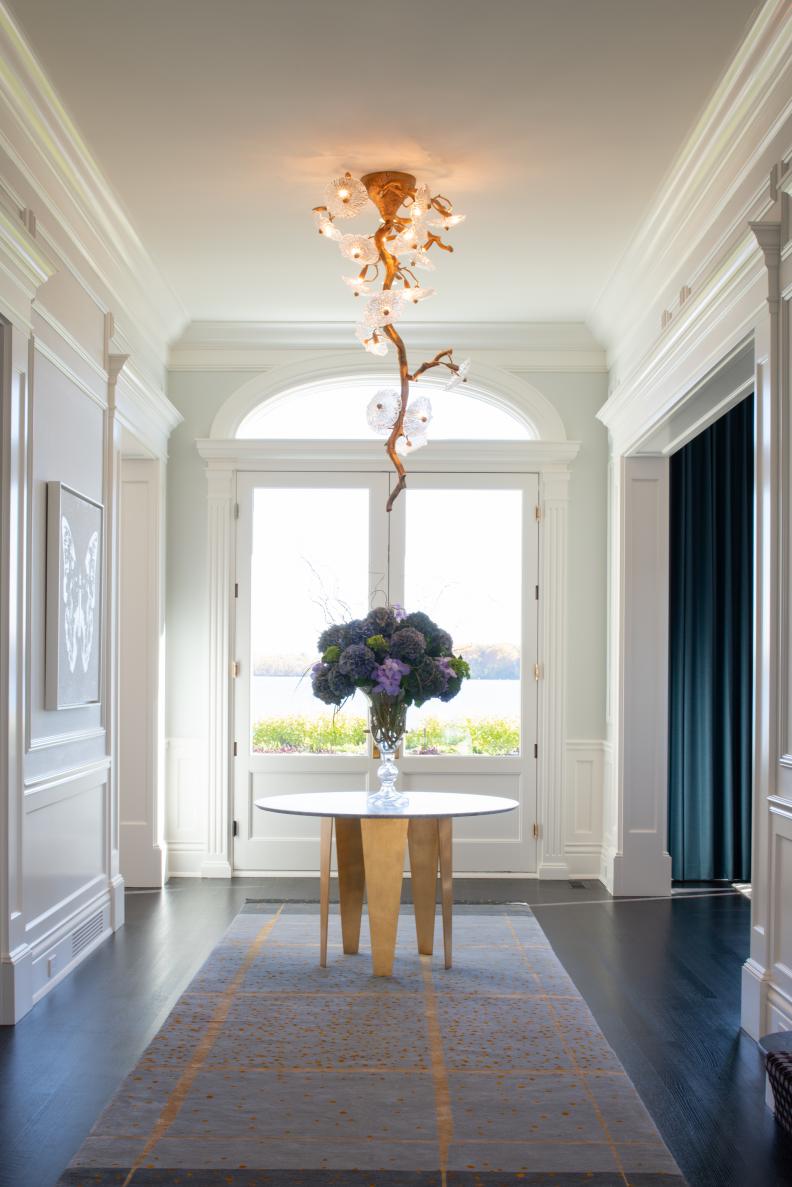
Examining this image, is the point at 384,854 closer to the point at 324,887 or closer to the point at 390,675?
the point at 324,887

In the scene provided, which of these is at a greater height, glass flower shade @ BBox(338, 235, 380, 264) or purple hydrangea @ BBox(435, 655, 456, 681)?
glass flower shade @ BBox(338, 235, 380, 264)

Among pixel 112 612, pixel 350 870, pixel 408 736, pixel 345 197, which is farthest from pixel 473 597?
pixel 345 197

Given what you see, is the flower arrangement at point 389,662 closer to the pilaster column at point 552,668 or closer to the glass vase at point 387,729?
the glass vase at point 387,729

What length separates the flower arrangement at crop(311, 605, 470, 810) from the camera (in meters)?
4.52

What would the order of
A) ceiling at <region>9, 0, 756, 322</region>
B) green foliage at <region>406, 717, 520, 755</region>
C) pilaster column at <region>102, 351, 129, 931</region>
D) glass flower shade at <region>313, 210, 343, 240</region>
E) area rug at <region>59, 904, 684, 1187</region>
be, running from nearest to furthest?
1. area rug at <region>59, 904, 684, 1187</region>
2. ceiling at <region>9, 0, 756, 322</region>
3. glass flower shade at <region>313, 210, 343, 240</region>
4. pilaster column at <region>102, 351, 129, 931</region>
5. green foliage at <region>406, 717, 520, 755</region>

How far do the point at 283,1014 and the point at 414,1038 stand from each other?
0.51m

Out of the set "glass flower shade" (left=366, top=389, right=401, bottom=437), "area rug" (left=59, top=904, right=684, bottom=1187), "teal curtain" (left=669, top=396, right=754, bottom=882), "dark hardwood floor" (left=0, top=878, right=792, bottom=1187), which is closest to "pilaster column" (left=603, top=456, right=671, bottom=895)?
"dark hardwood floor" (left=0, top=878, right=792, bottom=1187)

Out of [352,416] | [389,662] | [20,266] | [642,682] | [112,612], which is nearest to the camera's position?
[20,266]

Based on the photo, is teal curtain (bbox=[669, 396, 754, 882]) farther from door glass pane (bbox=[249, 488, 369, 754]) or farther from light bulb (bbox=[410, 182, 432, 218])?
light bulb (bbox=[410, 182, 432, 218])

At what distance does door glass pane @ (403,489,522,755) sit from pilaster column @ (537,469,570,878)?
0.49 ft

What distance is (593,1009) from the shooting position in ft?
13.6

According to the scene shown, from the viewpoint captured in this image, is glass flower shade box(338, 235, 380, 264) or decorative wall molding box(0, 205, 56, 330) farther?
glass flower shade box(338, 235, 380, 264)

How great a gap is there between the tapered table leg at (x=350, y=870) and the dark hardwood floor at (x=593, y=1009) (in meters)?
0.63

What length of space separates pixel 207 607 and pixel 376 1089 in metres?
3.92
